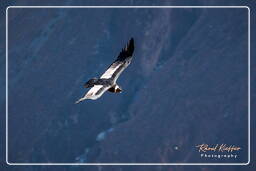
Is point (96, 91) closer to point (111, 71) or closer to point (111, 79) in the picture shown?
point (111, 79)

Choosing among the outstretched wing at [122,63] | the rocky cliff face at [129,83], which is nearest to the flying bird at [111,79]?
the outstretched wing at [122,63]

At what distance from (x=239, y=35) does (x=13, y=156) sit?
22160mm

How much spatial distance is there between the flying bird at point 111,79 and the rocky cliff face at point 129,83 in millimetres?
32978

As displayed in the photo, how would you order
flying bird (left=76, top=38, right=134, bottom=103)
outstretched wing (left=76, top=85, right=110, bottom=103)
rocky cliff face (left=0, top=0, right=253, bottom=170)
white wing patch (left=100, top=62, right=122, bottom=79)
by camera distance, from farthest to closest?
1. rocky cliff face (left=0, top=0, right=253, bottom=170)
2. white wing patch (left=100, top=62, right=122, bottom=79)
3. flying bird (left=76, top=38, right=134, bottom=103)
4. outstretched wing (left=76, top=85, right=110, bottom=103)

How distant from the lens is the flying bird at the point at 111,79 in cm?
2038

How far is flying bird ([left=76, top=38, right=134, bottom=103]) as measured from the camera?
802 inches

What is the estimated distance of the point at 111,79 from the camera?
21406 millimetres

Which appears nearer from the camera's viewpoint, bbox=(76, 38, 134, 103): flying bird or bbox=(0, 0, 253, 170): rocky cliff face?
bbox=(76, 38, 134, 103): flying bird

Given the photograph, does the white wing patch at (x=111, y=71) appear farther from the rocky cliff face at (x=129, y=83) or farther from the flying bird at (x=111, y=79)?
the rocky cliff face at (x=129, y=83)

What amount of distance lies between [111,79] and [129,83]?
41660 mm

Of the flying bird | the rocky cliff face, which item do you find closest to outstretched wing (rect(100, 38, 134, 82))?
the flying bird

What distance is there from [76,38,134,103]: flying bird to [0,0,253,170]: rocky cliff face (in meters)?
33.0

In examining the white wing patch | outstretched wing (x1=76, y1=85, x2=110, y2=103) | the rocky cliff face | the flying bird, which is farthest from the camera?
the rocky cliff face

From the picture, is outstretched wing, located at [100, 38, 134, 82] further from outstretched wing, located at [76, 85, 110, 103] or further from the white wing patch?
outstretched wing, located at [76, 85, 110, 103]
